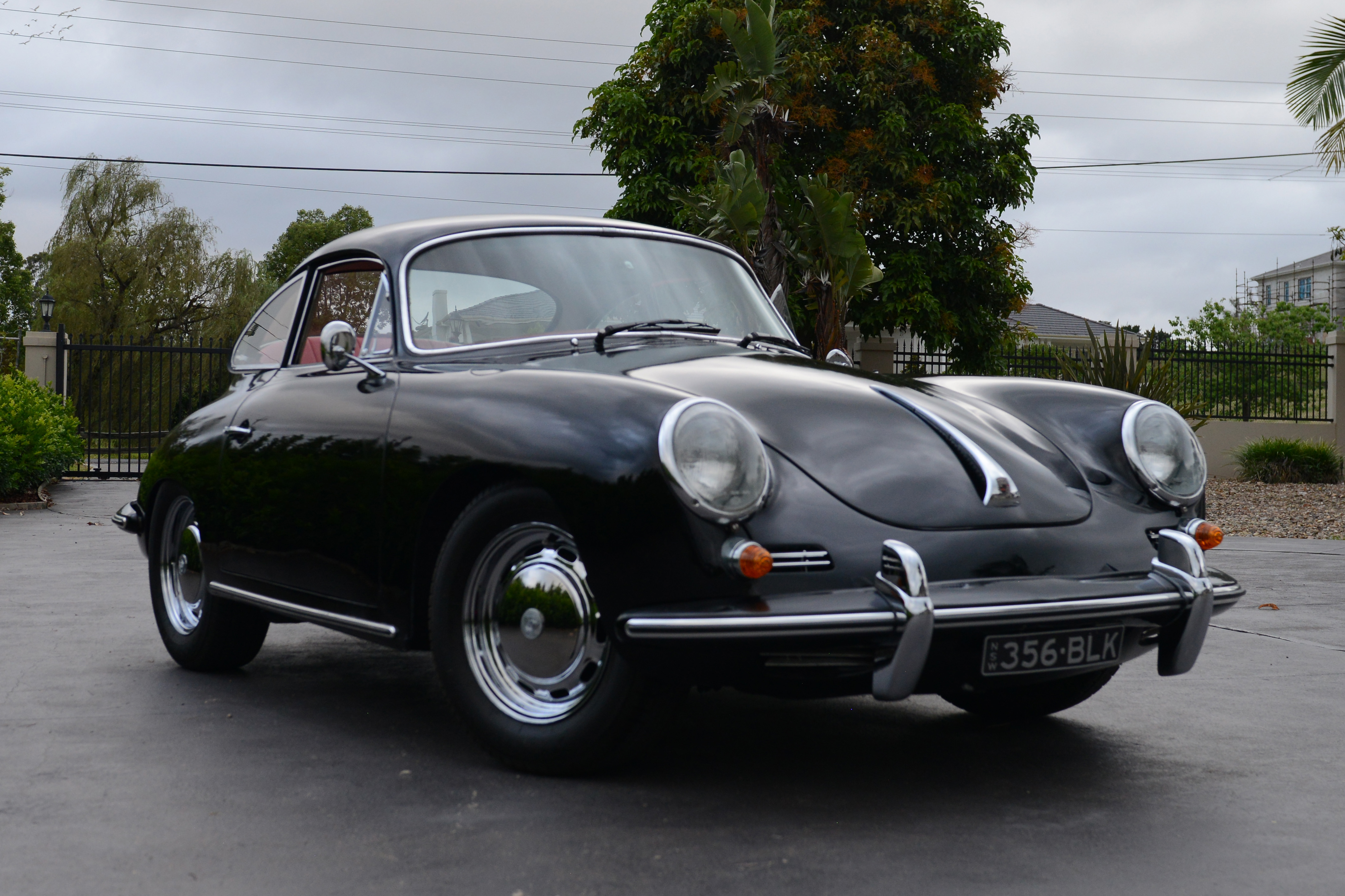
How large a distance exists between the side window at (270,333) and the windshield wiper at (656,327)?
1448 millimetres

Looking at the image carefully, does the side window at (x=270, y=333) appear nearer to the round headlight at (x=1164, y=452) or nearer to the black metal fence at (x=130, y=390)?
the black metal fence at (x=130, y=390)

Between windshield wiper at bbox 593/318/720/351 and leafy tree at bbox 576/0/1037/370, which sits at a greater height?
leafy tree at bbox 576/0/1037/370

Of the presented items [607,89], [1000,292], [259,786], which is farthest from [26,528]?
[1000,292]

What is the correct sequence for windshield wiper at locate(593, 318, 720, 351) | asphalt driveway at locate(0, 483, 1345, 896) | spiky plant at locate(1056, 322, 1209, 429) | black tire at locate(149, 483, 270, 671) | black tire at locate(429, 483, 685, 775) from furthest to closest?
spiky plant at locate(1056, 322, 1209, 429)
black tire at locate(149, 483, 270, 671)
windshield wiper at locate(593, 318, 720, 351)
black tire at locate(429, 483, 685, 775)
asphalt driveway at locate(0, 483, 1345, 896)

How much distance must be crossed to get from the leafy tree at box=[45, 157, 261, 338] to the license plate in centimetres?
3548

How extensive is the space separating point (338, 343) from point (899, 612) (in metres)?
2.09

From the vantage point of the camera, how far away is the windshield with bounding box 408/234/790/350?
13.5 feet

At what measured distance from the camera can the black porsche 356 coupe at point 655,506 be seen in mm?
2924

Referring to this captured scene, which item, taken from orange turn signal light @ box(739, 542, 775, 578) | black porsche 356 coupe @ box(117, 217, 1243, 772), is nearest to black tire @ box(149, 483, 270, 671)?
black porsche 356 coupe @ box(117, 217, 1243, 772)

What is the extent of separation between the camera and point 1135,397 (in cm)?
403

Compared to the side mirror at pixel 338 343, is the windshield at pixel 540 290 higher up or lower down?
higher up

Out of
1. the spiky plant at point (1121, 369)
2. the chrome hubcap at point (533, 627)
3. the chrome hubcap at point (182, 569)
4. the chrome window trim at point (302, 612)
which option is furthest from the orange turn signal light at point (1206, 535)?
the spiky plant at point (1121, 369)

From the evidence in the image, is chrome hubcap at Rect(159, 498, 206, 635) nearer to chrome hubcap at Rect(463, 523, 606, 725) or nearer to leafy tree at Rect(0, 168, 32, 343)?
chrome hubcap at Rect(463, 523, 606, 725)

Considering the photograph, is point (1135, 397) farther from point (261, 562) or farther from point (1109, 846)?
point (261, 562)
